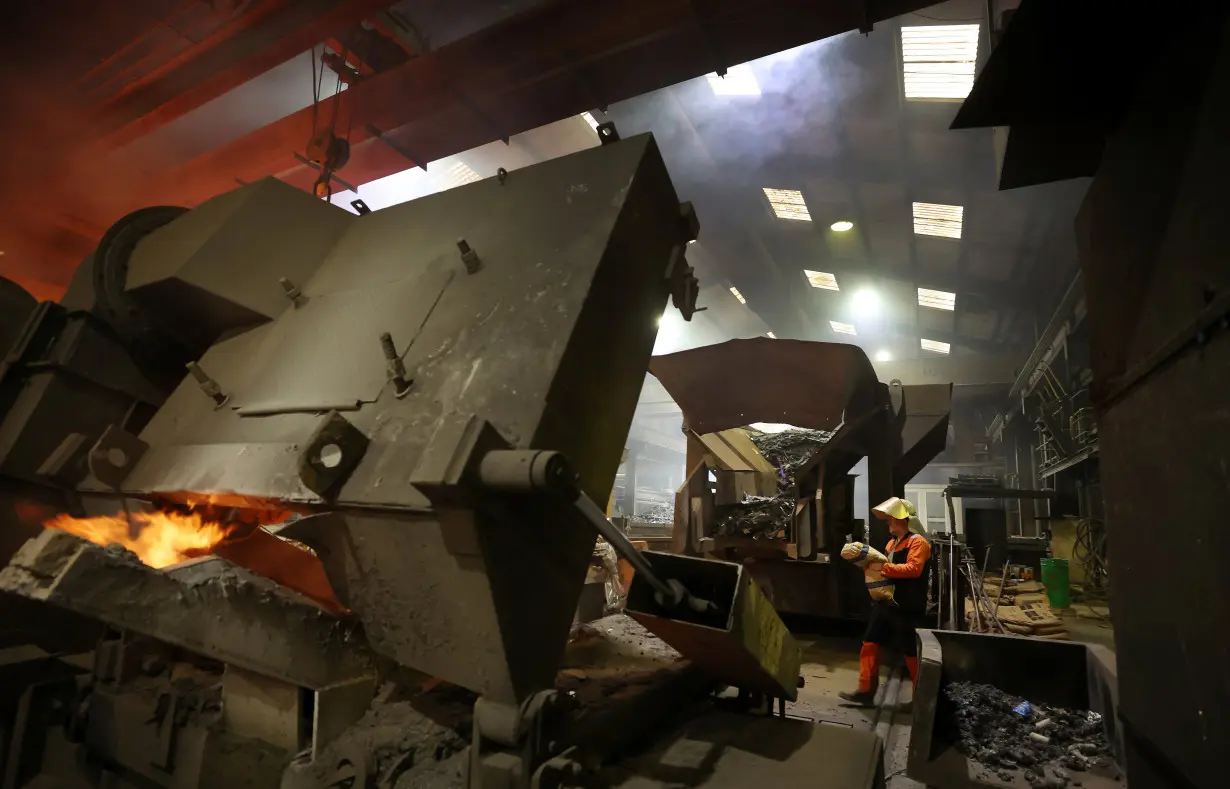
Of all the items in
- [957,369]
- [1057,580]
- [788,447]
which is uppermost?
[957,369]

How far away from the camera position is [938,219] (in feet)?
29.6

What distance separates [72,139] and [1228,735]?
7943mm

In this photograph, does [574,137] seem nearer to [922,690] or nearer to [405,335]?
[405,335]

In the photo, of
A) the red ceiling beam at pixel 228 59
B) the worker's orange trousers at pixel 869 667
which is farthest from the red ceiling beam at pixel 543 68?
the worker's orange trousers at pixel 869 667

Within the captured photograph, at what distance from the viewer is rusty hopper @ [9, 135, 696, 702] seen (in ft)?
6.25

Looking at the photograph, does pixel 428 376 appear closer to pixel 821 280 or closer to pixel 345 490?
pixel 345 490

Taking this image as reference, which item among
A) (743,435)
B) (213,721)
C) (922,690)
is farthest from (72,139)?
(922,690)

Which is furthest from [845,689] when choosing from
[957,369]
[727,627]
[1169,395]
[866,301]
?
[957,369]

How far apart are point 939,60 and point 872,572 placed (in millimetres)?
4913

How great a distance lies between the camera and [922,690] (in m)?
2.94

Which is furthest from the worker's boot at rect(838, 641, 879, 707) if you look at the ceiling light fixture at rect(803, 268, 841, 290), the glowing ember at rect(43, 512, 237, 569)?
the ceiling light fixture at rect(803, 268, 841, 290)

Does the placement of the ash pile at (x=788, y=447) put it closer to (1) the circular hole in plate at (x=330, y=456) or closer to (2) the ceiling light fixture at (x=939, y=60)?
(2) the ceiling light fixture at (x=939, y=60)

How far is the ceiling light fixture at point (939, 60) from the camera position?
589 centimetres

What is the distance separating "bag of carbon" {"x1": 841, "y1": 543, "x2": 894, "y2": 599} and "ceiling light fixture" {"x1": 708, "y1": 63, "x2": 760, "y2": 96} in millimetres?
4795
